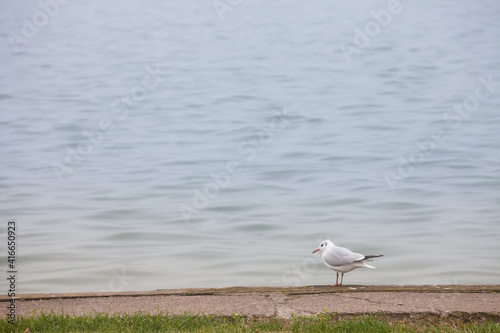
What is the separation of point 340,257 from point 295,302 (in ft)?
3.22

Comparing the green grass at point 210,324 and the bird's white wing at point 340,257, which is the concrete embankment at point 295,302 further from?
the bird's white wing at point 340,257

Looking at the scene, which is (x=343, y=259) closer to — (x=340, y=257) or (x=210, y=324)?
(x=340, y=257)

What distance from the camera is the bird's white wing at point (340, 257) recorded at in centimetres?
630

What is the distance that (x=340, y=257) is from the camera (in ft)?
20.8

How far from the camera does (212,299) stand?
567 cm

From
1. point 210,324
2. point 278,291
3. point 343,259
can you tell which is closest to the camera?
point 210,324

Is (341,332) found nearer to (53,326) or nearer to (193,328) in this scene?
(193,328)

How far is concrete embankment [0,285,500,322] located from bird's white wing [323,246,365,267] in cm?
25

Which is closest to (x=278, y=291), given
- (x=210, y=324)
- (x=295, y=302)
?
(x=295, y=302)

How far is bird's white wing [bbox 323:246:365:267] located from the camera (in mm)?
6301

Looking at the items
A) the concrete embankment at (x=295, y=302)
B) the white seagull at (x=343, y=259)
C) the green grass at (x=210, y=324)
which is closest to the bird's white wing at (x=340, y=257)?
the white seagull at (x=343, y=259)

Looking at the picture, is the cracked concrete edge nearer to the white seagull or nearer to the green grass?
the white seagull

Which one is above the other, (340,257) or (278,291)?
(340,257)

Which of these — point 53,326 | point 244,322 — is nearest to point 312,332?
point 244,322
